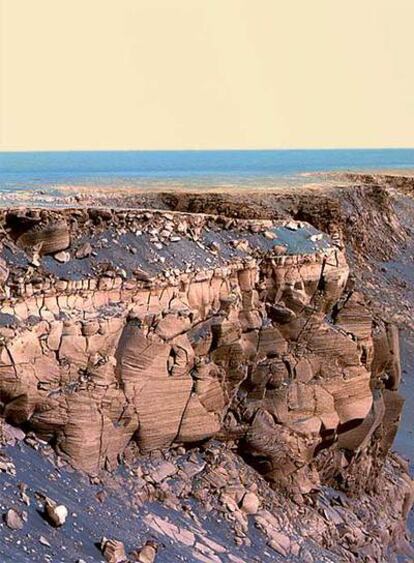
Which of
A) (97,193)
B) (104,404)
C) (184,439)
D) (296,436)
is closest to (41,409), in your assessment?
(104,404)

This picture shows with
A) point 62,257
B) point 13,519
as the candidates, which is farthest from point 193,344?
point 13,519

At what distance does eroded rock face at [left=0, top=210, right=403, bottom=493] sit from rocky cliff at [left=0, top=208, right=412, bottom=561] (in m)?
0.02

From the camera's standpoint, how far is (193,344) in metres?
15.4

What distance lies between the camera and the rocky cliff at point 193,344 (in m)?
13.6

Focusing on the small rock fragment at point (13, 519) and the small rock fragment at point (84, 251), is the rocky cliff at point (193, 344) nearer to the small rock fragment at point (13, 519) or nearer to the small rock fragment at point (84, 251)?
the small rock fragment at point (84, 251)

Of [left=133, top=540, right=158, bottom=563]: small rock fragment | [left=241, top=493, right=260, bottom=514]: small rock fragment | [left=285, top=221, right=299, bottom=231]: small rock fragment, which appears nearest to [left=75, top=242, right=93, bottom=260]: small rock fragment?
[left=133, top=540, right=158, bottom=563]: small rock fragment

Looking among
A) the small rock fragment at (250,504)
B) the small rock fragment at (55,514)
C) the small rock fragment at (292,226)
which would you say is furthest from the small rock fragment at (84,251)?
the small rock fragment at (292,226)

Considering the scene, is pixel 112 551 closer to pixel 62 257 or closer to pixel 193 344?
pixel 193 344

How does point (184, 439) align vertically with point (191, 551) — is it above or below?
above

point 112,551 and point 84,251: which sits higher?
point 84,251

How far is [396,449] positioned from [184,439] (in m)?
11.8

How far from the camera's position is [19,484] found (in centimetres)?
1223

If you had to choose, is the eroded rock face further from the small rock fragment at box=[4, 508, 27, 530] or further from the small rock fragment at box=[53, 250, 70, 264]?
the small rock fragment at box=[4, 508, 27, 530]

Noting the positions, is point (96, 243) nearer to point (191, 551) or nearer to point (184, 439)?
point (184, 439)
